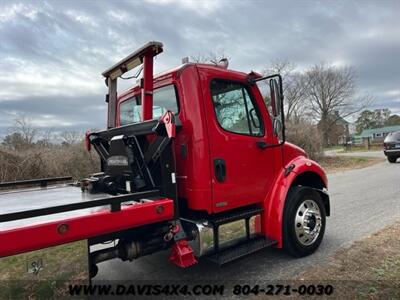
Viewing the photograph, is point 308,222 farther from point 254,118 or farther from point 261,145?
point 254,118

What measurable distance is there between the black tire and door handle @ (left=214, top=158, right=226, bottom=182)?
3.63ft

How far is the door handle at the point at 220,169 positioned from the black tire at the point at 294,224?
1.11 meters

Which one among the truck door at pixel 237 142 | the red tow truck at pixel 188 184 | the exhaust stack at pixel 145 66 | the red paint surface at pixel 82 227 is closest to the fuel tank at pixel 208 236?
the red tow truck at pixel 188 184

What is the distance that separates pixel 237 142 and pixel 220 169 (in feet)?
1.37

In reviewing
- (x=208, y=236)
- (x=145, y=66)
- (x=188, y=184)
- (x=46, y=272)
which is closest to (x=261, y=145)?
(x=188, y=184)

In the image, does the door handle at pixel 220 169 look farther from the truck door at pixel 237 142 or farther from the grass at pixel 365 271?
the grass at pixel 365 271

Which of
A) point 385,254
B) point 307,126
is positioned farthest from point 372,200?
point 307,126

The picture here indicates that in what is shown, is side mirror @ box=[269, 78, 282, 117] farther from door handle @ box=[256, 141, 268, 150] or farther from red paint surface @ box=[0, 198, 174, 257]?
red paint surface @ box=[0, 198, 174, 257]

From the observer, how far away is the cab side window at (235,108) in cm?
372

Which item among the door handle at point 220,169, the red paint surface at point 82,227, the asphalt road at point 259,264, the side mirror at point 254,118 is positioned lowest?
the asphalt road at point 259,264

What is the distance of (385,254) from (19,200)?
4.60m

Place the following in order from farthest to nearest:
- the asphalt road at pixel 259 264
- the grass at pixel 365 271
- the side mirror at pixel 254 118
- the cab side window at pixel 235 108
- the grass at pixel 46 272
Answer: the side mirror at pixel 254 118 → the asphalt road at pixel 259 264 → the cab side window at pixel 235 108 → the grass at pixel 365 271 → the grass at pixel 46 272

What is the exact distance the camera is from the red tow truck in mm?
2844

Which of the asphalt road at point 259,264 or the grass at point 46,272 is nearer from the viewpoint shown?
the grass at point 46,272
